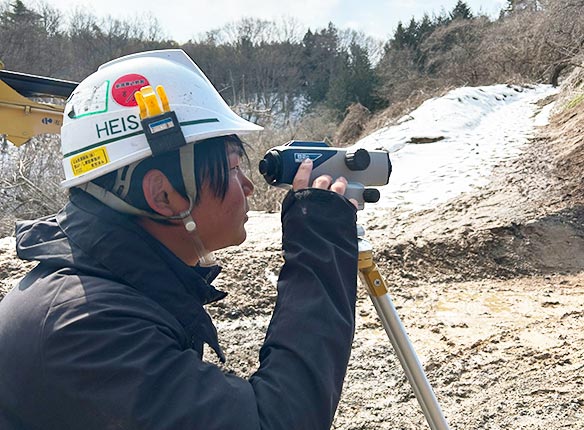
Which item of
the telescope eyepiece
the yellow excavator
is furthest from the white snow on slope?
the telescope eyepiece

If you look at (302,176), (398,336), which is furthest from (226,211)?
(398,336)

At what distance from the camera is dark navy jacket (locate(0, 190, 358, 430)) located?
0.98 meters

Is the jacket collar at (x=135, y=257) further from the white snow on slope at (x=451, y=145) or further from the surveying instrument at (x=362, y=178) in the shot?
the white snow on slope at (x=451, y=145)

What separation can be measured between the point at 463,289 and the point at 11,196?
30.9ft

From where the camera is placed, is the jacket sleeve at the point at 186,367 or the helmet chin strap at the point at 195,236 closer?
the jacket sleeve at the point at 186,367

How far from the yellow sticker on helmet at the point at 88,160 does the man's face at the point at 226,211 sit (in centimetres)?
24

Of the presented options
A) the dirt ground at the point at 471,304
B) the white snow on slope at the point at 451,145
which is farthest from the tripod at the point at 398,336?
the white snow on slope at the point at 451,145

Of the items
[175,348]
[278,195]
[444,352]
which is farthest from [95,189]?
[278,195]

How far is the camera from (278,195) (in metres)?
8.27

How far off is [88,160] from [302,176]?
537mm

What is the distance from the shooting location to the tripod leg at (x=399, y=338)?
172cm

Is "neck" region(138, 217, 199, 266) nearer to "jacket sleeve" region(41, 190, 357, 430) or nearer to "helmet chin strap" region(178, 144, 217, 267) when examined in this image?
"helmet chin strap" region(178, 144, 217, 267)

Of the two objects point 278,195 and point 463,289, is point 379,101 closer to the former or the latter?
point 278,195

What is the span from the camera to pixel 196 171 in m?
1.26
